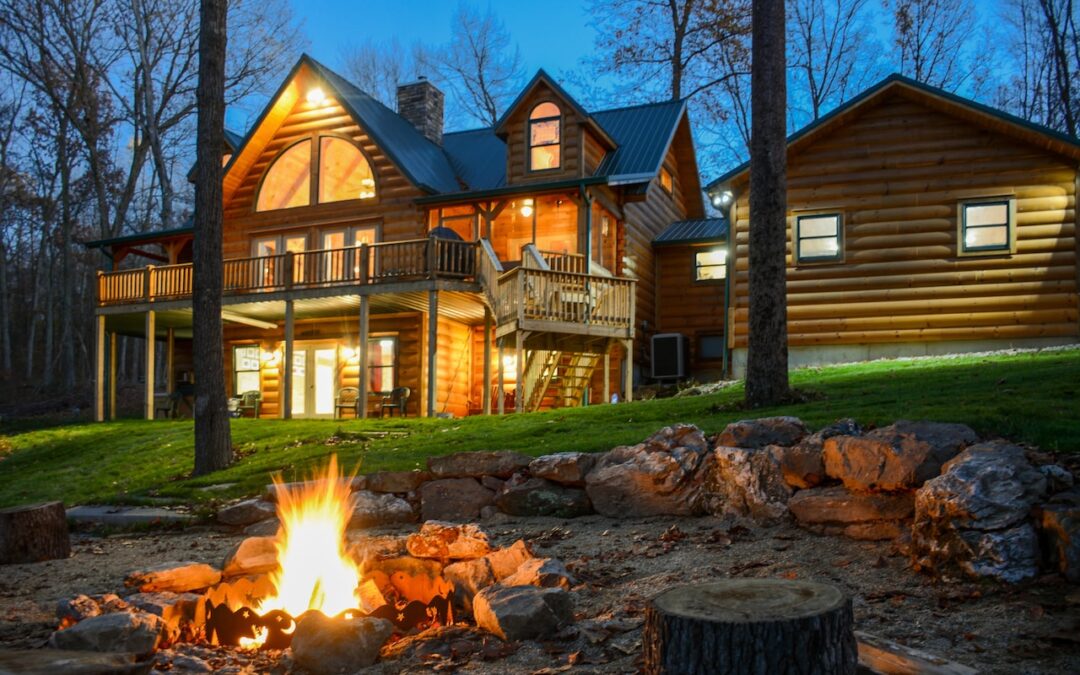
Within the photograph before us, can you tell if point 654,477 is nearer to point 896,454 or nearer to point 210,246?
point 896,454

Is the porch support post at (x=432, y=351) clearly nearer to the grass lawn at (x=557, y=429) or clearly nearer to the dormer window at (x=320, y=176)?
the grass lawn at (x=557, y=429)

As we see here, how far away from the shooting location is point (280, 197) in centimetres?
2331

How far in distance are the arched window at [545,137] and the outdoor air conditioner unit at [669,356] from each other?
5.04 metres

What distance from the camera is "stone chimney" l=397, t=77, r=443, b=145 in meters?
25.2

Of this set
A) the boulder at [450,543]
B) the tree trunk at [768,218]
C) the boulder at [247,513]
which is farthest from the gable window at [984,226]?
the boulder at [247,513]

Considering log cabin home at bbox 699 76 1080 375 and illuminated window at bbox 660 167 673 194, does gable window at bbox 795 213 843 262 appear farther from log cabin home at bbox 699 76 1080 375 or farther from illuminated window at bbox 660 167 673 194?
illuminated window at bbox 660 167 673 194

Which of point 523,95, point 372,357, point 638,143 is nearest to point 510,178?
point 523,95

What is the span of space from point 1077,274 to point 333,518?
49.7 feet

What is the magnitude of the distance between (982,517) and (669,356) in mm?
16194

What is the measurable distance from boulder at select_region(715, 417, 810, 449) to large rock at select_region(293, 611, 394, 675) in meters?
3.43

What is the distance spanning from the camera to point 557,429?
35.4 ft

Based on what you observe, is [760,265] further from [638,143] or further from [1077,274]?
[638,143]

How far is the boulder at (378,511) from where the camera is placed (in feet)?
27.1

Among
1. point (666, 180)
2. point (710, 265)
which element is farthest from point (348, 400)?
point (666, 180)
